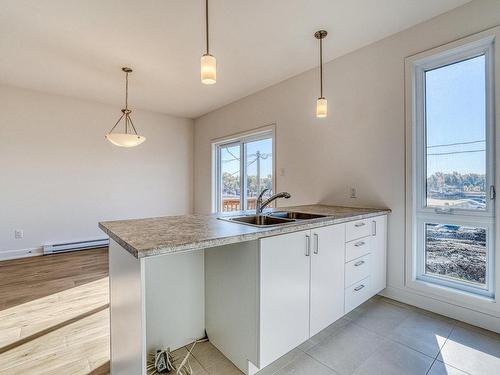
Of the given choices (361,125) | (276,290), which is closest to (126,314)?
(276,290)

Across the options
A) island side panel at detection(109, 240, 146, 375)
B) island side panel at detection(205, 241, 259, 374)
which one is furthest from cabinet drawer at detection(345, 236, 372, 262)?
island side panel at detection(109, 240, 146, 375)

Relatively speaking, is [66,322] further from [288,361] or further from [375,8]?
[375,8]

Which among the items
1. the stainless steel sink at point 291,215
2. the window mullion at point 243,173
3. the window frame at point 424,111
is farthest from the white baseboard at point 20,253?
the window frame at point 424,111

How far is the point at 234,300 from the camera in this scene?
156 centimetres

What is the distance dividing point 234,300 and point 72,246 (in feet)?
13.1

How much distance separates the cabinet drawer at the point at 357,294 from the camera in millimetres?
2033

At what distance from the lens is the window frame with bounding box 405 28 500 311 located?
1.99 meters

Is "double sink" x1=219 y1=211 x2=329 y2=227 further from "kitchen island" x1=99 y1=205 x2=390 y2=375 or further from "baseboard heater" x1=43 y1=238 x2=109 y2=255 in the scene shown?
"baseboard heater" x1=43 y1=238 x2=109 y2=255

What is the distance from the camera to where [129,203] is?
16.2 feet

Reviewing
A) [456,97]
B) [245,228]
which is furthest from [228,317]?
[456,97]

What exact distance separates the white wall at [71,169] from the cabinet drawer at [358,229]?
13.7 feet

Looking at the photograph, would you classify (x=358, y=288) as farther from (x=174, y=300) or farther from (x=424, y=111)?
(x=424, y=111)

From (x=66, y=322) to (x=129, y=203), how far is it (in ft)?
9.98

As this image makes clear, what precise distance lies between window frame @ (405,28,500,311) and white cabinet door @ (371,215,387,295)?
0.19 metres
